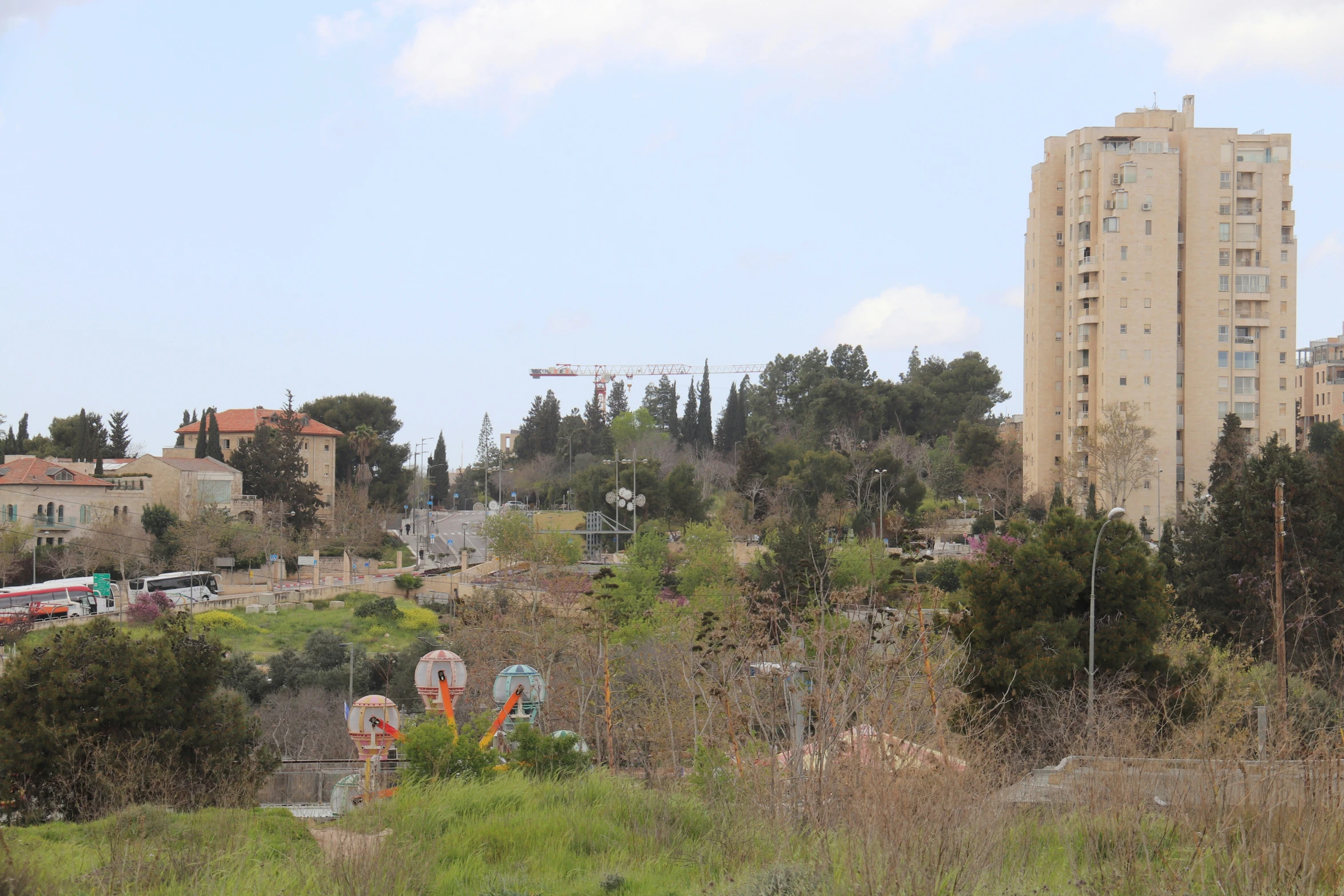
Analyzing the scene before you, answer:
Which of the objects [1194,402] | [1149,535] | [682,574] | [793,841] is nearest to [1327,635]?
[682,574]

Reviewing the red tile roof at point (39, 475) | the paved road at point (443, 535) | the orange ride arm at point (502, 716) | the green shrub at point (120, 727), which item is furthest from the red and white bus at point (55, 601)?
the orange ride arm at point (502, 716)

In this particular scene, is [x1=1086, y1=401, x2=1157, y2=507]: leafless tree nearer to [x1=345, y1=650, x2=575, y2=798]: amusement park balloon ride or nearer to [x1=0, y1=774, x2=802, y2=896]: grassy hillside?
[x1=345, y1=650, x2=575, y2=798]: amusement park balloon ride

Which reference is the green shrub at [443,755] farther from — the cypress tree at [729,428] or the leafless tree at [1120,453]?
the cypress tree at [729,428]

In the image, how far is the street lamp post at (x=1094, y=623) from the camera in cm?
1831

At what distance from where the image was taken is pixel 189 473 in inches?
2341

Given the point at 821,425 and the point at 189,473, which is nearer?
the point at 189,473

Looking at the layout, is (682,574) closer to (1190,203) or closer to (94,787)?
(94,787)

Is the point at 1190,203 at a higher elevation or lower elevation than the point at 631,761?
higher

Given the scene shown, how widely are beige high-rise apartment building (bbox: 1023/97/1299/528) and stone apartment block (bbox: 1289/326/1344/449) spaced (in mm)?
33217

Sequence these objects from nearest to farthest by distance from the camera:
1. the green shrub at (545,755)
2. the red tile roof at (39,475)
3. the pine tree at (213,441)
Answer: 1. the green shrub at (545,755)
2. the red tile roof at (39,475)
3. the pine tree at (213,441)

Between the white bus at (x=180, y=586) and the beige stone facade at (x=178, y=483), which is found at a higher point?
the beige stone facade at (x=178, y=483)

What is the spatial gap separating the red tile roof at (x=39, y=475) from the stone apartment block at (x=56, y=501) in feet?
0.08

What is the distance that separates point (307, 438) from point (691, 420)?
3049 cm

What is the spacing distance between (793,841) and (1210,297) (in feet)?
196
